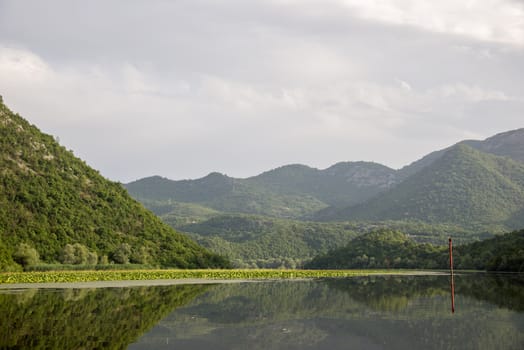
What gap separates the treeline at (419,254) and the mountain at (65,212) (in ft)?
129

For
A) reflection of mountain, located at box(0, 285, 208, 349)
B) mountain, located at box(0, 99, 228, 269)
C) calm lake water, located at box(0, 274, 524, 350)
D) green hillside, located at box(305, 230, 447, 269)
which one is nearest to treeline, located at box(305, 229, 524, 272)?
green hillside, located at box(305, 230, 447, 269)

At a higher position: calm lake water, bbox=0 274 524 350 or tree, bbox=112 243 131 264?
tree, bbox=112 243 131 264

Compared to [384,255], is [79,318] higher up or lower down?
lower down

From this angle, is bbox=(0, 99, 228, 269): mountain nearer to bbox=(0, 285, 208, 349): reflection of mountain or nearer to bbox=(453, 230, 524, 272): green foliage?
bbox=(0, 285, 208, 349): reflection of mountain

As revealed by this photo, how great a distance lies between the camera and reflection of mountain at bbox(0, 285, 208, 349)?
18672mm

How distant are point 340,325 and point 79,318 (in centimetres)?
1173

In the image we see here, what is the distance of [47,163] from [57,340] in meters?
86.5

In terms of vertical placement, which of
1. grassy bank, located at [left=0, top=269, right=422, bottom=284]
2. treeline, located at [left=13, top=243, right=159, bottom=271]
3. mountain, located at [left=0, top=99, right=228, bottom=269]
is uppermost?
mountain, located at [left=0, top=99, right=228, bottom=269]

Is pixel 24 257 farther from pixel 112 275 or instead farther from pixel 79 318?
pixel 79 318

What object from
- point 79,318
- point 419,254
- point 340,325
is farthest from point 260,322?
point 419,254

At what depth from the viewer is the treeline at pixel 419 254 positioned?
83.6 m

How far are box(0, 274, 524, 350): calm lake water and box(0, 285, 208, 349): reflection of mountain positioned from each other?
4 centimetres

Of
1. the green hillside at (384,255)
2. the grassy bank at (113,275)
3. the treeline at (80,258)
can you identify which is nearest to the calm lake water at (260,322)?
the grassy bank at (113,275)

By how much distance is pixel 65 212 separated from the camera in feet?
298
